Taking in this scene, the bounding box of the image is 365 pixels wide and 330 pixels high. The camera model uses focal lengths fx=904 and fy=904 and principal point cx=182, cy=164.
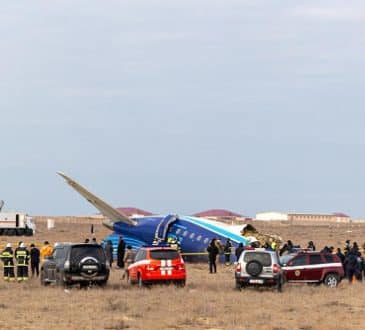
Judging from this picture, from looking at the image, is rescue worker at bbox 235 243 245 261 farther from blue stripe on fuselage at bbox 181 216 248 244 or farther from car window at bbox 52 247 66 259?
car window at bbox 52 247 66 259

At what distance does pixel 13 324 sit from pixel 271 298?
28.8ft

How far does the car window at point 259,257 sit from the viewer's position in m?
28.3

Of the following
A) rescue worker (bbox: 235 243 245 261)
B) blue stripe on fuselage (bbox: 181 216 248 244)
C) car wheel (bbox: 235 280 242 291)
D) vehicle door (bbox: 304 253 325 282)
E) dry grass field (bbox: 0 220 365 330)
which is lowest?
dry grass field (bbox: 0 220 365 330)

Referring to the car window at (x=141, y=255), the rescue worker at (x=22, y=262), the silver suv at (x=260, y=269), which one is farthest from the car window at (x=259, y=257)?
the rescue worker at (x=22, y=262)

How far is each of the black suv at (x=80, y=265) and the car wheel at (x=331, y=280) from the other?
7610mm

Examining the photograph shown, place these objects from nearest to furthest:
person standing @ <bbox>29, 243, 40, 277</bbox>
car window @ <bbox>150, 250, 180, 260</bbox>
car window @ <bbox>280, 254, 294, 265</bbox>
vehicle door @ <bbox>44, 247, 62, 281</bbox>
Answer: car window @ <bbox>150, 250, 180, 260</bbox> → vehicle door @ <bbox>44, 247, 62, 281</bbox> → car window @ <bbox>280, 254, 294, 265</bbox> → person standing @ <bbox>29, 243, 40, 277</bbox>

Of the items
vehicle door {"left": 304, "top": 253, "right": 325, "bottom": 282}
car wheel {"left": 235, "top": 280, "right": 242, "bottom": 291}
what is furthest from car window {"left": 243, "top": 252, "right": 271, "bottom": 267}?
vehicle door {"left": 304, "top": 253, "right": 325, "bottom": 282}

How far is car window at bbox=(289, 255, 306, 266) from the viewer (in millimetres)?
31266

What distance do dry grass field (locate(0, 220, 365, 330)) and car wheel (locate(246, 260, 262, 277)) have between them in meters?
0.66

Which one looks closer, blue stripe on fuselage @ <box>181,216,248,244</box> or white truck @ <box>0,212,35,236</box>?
blue stripe on fuselage @ <box>181,216,248,244</box>

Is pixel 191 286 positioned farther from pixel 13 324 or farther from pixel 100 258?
pixel 13 324

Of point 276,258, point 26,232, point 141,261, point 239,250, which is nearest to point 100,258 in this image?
point 141,261

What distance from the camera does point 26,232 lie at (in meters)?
84.6

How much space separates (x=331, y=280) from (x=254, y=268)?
4309mm
